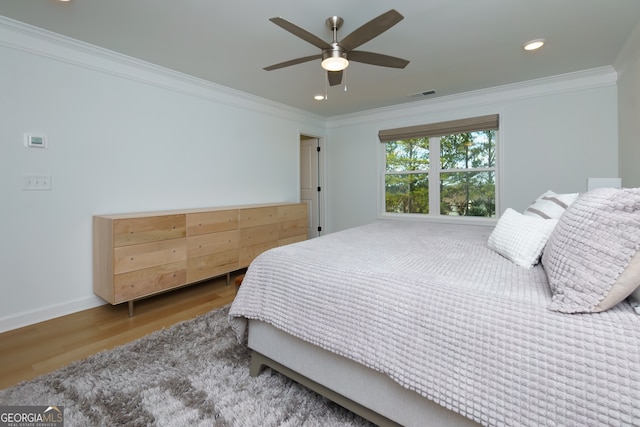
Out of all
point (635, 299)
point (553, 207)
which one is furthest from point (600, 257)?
point (553, 207)

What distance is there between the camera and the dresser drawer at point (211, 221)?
118 inches

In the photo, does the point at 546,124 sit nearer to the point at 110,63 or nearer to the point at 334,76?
the point at 334,76

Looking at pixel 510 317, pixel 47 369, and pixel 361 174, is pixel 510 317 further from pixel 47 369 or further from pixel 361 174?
pixel 361 174

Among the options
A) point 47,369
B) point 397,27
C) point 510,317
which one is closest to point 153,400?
point 47,369

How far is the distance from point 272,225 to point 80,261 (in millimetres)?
2029

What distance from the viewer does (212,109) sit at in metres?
3.67

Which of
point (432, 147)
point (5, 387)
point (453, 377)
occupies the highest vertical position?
point (432, 147)

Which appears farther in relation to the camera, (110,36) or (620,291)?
(110,36)

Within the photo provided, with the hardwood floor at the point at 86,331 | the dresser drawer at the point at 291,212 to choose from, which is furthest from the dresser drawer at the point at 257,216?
the hardwood floor at the point at 86,331

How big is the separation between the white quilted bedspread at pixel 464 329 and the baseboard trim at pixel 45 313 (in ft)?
6.53

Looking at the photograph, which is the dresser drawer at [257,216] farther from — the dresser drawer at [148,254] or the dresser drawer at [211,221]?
the dresser drawer at [148,254]

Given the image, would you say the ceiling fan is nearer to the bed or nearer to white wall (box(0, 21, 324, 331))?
the bed

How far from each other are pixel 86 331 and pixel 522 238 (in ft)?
10.0

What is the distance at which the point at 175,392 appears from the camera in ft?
5.03
